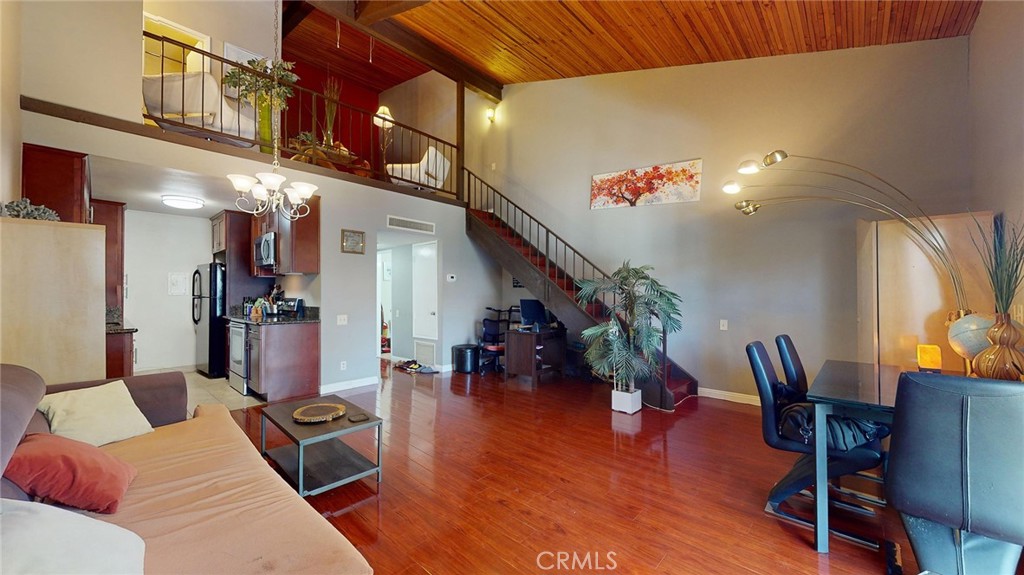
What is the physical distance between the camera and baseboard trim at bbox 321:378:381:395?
4859 millimetres

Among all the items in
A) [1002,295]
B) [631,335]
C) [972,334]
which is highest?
[1002,295]

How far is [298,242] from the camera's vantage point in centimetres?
462

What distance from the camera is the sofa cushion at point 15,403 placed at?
112 centimetres

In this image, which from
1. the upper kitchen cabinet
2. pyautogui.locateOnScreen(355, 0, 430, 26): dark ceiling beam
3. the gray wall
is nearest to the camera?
the upper kitchen cabinet

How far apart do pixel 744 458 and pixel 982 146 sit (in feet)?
10.9

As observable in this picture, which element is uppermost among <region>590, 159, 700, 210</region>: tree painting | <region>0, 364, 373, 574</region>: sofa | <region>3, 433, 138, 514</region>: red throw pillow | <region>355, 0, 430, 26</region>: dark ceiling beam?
<region>355, 0, 430, 26</region>: dark ceiling beam

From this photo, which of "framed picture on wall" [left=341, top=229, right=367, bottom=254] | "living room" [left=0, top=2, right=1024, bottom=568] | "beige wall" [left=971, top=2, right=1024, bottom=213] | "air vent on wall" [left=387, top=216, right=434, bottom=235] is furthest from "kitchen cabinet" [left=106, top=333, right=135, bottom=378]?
"beige wall" [left=971, top=2, right=1024, bottom=213]

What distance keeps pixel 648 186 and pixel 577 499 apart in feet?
13.8

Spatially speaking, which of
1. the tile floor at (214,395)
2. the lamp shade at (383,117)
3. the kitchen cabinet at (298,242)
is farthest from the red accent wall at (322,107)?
the tile floor at (214,395)

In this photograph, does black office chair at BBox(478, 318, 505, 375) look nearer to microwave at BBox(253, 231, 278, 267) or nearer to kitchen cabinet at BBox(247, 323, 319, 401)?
kitchen cabinet at BBox(247, 323, 319, 401)

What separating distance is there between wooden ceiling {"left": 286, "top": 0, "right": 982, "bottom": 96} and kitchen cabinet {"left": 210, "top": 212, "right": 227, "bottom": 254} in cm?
316

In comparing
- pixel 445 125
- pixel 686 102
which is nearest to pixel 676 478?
pixel 686 102

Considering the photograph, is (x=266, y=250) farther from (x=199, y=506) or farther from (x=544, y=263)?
(x=199, y=506)

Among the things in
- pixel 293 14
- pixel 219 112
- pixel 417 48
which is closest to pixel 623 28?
pixel 417 48
